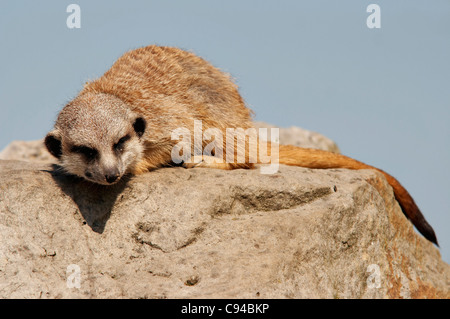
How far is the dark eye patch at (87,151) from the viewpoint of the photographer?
568cm

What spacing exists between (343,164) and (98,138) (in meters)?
3.14

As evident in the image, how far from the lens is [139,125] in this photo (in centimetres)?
622

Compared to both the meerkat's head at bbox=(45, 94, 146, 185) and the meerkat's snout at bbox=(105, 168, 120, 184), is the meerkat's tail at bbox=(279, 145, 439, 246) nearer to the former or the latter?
the meerkat's head at bbox=(45, 94, 146, 185)

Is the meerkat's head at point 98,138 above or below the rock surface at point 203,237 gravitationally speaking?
above

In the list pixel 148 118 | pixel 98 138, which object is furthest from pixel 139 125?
pixel 98 138

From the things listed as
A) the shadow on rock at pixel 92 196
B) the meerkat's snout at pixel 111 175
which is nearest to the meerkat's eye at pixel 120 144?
the shadow on rock at pixel 92 196

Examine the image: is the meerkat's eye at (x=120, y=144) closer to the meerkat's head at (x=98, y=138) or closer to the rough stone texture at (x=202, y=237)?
the meerkat's head at (x=98, y=138)

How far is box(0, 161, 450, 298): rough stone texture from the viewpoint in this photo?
4879mm

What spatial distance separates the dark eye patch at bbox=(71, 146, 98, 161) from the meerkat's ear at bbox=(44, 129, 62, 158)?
362mm

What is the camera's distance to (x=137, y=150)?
614 cm

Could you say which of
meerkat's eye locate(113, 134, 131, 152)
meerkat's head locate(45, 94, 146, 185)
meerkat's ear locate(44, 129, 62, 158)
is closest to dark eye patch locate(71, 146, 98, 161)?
meerkat's head locate(45, 94, 146, 185)

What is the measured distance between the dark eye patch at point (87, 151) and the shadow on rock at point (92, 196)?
1.07 feet
